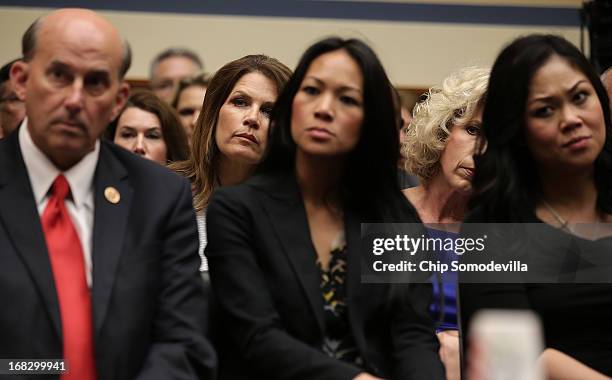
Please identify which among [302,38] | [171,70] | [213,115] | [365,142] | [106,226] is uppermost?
[302,38]

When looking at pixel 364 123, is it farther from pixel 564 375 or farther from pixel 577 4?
pixel 577 4

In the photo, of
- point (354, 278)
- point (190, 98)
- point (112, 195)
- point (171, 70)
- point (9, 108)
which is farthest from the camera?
point (171, 70)

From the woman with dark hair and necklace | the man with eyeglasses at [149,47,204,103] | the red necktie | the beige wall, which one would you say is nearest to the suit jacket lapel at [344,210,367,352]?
the woman with dark hair and necklace

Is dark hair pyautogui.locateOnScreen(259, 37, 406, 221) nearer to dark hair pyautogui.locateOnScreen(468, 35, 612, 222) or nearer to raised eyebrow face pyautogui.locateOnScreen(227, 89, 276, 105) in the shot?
dark hair pyautogui.locateOnScreen(468, 35, 612, 222)

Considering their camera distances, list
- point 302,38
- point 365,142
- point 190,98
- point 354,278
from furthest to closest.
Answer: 1. point 302,38
2. point 190,98
3. point 365,142
4. point 354,278

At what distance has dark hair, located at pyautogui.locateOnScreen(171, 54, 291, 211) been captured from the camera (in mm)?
3014

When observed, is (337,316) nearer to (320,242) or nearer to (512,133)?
(320,242)

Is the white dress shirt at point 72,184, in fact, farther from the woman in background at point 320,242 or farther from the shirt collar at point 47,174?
the woman in background at point 320,242

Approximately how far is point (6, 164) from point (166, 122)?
149cm

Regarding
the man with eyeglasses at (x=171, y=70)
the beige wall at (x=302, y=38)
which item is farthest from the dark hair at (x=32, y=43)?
the beige wall at (x=302, y=38)

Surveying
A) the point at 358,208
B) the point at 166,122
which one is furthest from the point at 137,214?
the point at 166,122

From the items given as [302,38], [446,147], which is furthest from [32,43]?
[302,38]

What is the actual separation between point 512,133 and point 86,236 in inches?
39.7

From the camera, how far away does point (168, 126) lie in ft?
11.5
